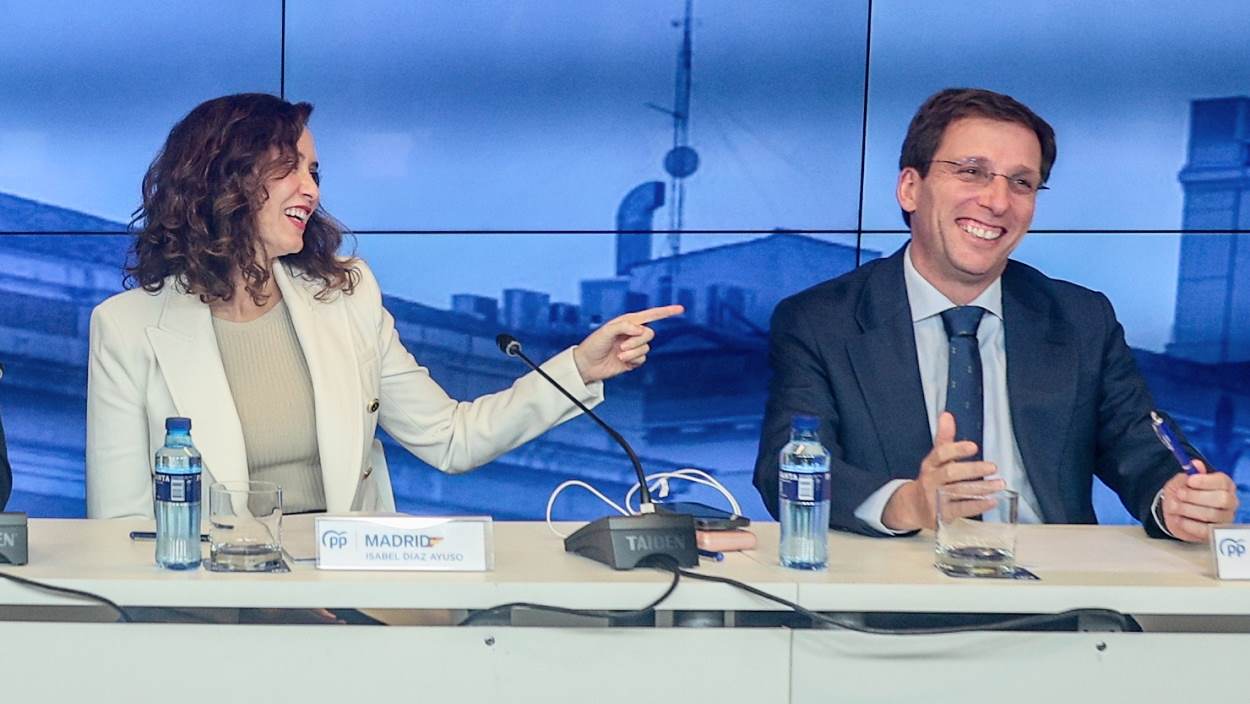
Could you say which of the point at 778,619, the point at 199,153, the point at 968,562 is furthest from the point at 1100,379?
the point at 199,153

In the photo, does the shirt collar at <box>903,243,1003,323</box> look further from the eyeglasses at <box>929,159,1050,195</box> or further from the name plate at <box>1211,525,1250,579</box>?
the name plate at <box>1211,525,1250,579</box>

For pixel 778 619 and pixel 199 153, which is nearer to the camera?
pixel 778 619

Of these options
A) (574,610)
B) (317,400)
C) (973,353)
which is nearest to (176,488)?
(574,610)

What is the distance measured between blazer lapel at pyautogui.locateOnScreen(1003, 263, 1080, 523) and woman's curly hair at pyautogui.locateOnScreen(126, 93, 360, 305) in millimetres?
1200

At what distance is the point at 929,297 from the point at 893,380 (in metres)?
0.18

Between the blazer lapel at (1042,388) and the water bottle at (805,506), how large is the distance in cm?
67

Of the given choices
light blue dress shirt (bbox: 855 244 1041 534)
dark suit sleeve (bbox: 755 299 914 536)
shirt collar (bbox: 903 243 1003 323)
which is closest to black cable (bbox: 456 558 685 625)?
dark suit sleeve (bbox: 755 299 914 536)

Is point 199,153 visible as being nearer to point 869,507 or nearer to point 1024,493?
point 869,507

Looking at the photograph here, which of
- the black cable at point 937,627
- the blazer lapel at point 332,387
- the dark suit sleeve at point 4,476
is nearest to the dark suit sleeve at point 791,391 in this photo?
the black cable at point 937,627

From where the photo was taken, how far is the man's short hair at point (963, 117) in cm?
249

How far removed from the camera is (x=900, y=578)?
1732 millimetres

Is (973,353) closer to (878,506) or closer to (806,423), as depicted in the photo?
(878,506)

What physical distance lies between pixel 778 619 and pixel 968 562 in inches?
10.6

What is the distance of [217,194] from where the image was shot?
2.55m
